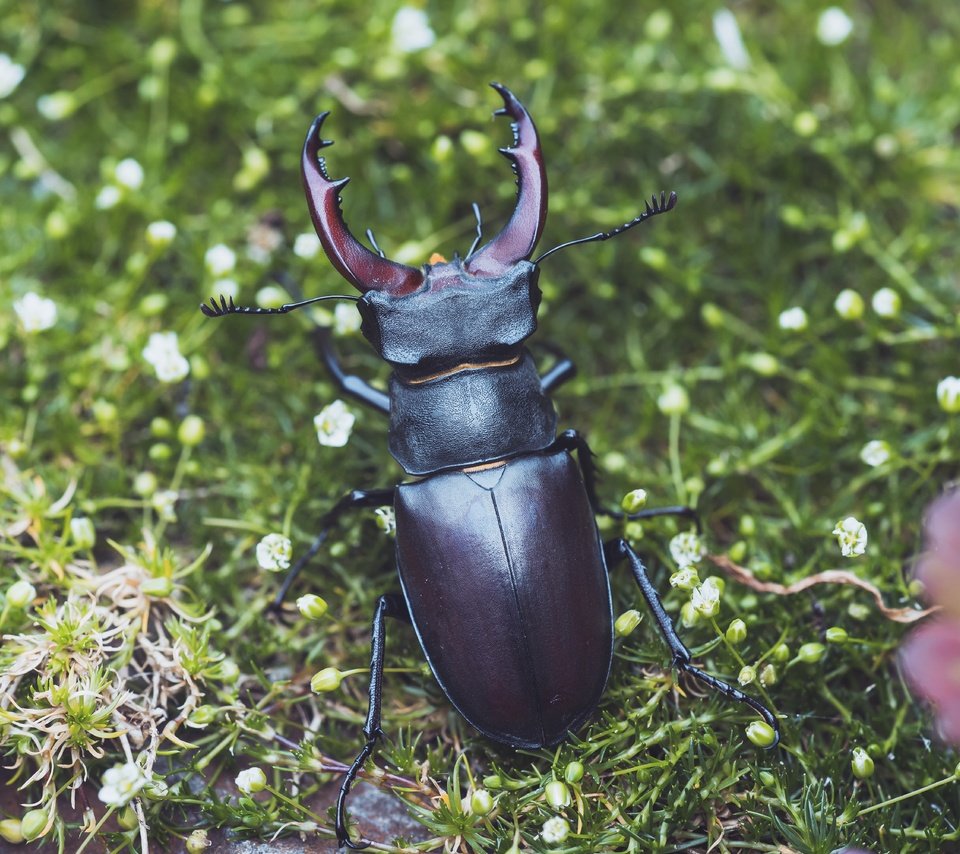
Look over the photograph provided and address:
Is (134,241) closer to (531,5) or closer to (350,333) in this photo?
(350,333)

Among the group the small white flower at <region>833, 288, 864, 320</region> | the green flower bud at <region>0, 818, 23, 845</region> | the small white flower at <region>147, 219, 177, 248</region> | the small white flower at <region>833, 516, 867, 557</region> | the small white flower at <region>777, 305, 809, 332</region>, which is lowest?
the green flower bud at <region>0, 818, 23, 845</region>

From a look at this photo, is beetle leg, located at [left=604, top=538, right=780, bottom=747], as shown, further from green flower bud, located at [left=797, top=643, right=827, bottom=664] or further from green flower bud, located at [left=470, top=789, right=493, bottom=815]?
green flower bud, located at [left=470, top=789, right=493, bottom=815]

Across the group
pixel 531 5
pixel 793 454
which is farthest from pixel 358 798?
pixel 531 5

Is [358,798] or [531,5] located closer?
[358,798]

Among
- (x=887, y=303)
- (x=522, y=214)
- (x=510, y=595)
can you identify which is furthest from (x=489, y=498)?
(x=887, y=303)

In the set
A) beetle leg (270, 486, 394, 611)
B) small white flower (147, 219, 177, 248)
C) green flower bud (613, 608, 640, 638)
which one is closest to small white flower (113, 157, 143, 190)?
small white flower (147, 219, 177, 248)
